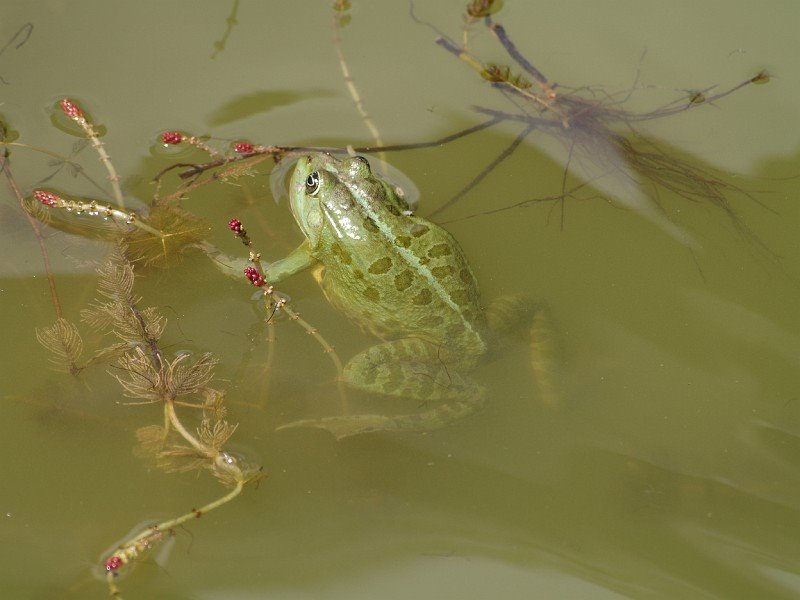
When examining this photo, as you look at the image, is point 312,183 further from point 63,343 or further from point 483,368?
point 63,343

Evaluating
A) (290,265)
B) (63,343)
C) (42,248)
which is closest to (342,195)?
(290,265)

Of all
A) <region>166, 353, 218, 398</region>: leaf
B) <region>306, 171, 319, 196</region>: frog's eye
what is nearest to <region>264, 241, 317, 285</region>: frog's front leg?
<region>306, 171, 319, 196</region>: frog's eye

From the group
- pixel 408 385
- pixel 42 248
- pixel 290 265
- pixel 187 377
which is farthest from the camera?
pixel 290 265

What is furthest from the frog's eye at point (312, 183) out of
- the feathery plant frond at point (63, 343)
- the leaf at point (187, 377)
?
the feathery plant frond at point (63, 343)

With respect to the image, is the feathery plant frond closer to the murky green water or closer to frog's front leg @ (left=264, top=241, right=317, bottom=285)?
the murky green water

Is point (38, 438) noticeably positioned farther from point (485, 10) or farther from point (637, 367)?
point (485, 10)

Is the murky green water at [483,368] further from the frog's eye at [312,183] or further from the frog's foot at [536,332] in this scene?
the frog's eye at [312,183]
